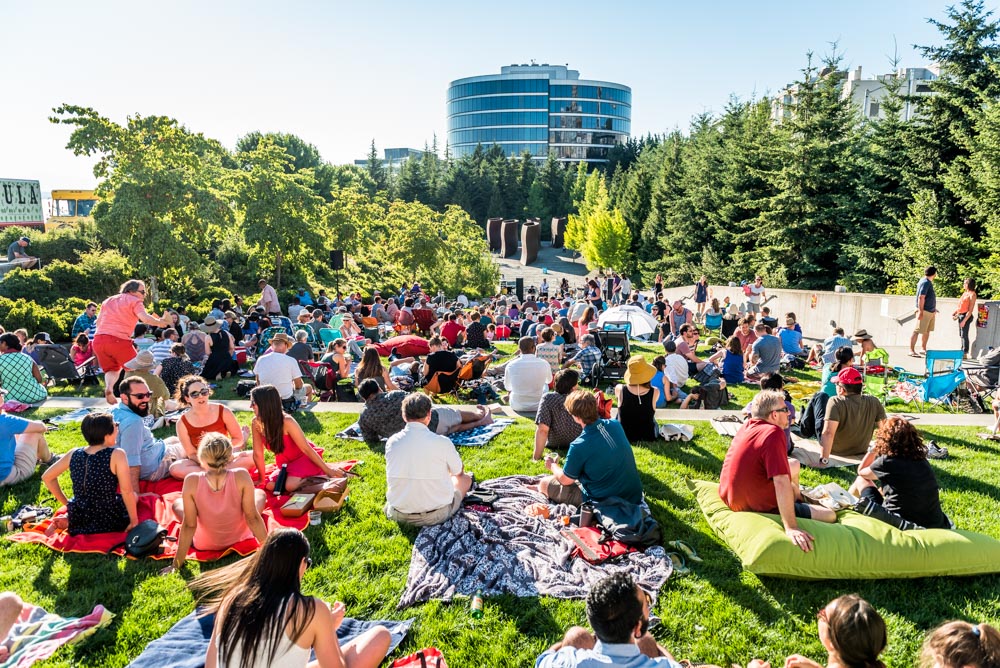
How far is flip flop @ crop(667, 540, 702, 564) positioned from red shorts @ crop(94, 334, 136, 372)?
27.7ft

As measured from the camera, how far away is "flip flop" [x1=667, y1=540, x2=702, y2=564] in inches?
197

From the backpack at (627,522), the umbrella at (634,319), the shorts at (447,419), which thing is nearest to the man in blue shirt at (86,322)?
the shorts at (447,419)

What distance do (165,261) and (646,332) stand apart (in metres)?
15.3

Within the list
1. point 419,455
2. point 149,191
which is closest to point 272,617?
point 419,455

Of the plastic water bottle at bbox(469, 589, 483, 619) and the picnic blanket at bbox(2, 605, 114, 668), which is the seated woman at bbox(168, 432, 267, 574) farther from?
the plastic water bottle at bbox(469, 589, 483, 619)

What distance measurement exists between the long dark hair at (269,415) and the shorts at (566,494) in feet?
8.77

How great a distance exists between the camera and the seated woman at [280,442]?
19.6 feet

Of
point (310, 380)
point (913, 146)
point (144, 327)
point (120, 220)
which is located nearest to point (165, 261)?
point (120, 220)

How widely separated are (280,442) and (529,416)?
3.97m

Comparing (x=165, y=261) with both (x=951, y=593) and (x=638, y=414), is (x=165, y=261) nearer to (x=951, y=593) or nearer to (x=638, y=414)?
(x=638, y=414)

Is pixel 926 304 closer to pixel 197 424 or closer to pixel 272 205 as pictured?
pixel 197 424

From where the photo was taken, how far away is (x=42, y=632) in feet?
13.4

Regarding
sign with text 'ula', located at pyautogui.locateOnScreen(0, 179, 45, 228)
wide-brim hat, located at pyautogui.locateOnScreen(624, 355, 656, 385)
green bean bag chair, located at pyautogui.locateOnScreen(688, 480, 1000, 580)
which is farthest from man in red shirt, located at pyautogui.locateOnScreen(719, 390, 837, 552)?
sign with text 'ula', located at pyautogui.locateOnScreen(0, 179, 45, 228)

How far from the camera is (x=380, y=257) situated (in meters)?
36.4
